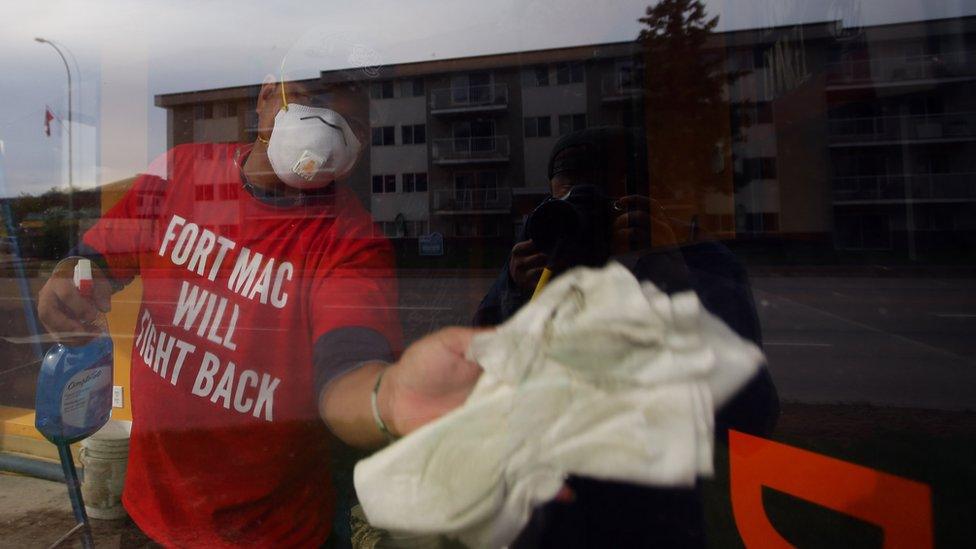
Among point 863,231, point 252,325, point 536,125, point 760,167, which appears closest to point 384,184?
point 536,125

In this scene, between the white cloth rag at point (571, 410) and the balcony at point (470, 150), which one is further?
the balcony at point (470, 150)

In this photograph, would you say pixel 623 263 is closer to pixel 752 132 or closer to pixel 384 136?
pixel 752 132

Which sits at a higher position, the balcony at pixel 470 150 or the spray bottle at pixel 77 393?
the balcony at pixel 470 150

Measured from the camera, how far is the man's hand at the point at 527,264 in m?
1.09

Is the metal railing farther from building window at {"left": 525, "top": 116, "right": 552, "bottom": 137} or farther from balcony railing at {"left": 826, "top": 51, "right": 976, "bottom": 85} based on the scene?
balcony railing at {"left": 826, "top": 51, "right": 976, "bottom": 85}

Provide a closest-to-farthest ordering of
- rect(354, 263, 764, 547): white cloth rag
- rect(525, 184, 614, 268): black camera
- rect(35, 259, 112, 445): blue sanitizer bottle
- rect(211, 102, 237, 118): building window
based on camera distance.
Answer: rect(354, 263, 764, 547): white cloth rag
rect(525, 184, 614, 268): black camera
rect(211, 102, 237, 118): building window
rect(35, 259, 112, 445): blue sanitizer bottle

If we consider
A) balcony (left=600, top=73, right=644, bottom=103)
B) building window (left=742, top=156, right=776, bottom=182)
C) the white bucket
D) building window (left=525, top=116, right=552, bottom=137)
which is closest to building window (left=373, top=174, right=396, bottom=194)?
building window (left=525, top=116, right=552, bottom=137)

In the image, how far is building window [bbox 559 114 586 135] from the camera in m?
1.13

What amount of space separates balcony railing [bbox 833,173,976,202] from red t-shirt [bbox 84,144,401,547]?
816 mm

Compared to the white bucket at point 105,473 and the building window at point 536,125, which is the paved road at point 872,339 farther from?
the white bucket at point 105,473

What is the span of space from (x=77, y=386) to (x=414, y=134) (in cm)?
113

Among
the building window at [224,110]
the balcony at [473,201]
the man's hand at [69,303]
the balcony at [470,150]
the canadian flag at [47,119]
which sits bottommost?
the man's hand at [69,303]

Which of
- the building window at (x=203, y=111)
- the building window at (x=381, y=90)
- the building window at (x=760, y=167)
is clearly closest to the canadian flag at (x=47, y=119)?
the building window at (x=203, y=111)

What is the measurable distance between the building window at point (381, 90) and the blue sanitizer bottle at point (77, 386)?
103 cm
